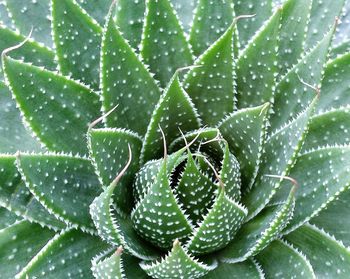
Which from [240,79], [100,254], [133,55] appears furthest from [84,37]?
[100,254]

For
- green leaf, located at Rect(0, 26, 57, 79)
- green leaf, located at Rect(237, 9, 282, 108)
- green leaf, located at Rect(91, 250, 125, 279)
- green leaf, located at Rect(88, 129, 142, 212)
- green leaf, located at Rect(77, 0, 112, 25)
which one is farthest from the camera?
green leaf, located at Rect(77, 0, 112, 25)

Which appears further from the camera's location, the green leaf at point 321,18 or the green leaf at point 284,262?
the green leaf at point 321,18

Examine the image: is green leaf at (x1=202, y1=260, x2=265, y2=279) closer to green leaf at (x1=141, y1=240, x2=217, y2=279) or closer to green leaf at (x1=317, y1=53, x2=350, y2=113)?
green leaf at (x1=141, y1=240, x2=217, y2=279)

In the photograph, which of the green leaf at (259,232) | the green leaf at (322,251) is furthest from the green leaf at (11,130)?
the green leaf at (322,251)

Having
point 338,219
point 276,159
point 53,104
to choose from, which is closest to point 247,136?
point 276,159

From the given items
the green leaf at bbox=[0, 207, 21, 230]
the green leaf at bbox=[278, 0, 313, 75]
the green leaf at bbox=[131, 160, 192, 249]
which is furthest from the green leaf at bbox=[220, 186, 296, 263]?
the green leaf at bbox=[0, 207, 21, 230]

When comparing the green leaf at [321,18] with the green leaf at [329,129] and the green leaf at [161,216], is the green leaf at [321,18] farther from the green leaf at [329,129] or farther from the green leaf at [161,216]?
the green leaf at [161,216]
